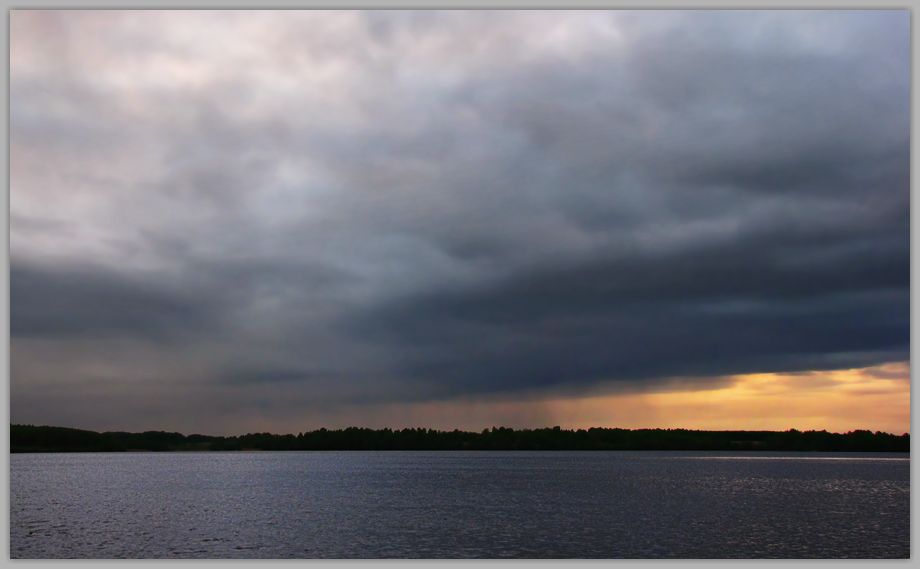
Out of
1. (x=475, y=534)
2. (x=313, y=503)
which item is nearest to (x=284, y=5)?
(x=475, y=534)

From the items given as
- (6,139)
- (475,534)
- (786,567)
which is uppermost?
(6,139)

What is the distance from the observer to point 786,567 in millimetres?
39312

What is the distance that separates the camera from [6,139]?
36781 mm

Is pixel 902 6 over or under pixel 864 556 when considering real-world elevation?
over

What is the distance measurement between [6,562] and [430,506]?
195ft

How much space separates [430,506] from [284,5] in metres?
69.6

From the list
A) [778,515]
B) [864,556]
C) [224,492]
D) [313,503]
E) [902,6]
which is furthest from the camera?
[224,492]

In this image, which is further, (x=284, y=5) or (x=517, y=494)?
(x=517, y=494)

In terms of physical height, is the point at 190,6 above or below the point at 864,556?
above

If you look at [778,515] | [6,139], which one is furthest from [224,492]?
[6,139]

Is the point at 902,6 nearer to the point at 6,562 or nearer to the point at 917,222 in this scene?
the point at 917,222

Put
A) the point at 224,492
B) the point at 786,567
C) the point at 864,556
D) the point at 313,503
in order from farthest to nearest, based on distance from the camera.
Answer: the point at 224,492
the point at 313,503
the point at 864,556
the point at 786,567

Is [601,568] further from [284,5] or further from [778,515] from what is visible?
[778,515]

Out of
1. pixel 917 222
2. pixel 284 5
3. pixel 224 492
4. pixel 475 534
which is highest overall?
pixel 284 5
